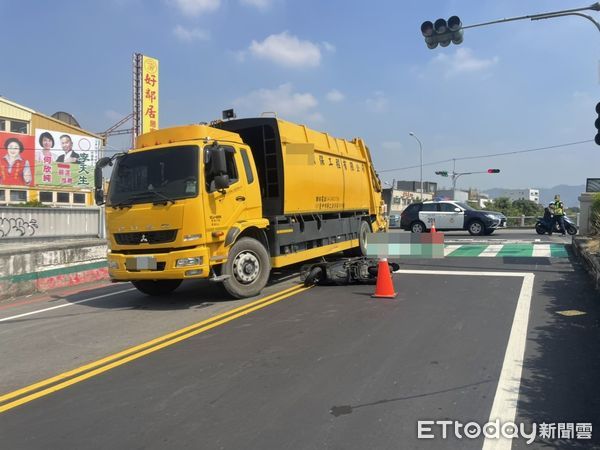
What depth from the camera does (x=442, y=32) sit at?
40.9ft

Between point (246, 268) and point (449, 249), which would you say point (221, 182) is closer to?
point (246, 268)

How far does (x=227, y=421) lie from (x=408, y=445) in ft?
4.41

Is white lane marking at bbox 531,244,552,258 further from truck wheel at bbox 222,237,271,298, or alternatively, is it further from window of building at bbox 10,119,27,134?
window of building at bbox 10,119,27,134

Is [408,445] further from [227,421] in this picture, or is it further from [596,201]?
[596,201]

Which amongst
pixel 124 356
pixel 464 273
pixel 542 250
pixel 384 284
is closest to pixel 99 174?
pixel 124 356

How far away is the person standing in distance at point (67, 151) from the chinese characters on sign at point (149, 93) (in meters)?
19.2

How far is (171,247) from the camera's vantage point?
772 cm

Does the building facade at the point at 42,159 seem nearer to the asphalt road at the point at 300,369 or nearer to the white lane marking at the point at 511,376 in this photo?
the asphalt road at the point at 300,369

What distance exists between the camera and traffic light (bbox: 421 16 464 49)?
12356 millimetres

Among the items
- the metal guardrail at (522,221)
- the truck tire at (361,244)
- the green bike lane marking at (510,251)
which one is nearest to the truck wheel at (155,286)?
the truck tire at (361,244)

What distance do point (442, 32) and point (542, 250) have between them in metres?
7.22

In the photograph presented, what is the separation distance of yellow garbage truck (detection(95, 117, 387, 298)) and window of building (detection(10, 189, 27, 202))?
42.1 metres

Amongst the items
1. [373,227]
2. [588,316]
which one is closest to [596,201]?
[373,227]

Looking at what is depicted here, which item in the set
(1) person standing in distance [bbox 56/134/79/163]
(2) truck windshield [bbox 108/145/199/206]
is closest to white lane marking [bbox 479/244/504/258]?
(2) truck windshield [bbox 108/145/199/206]
